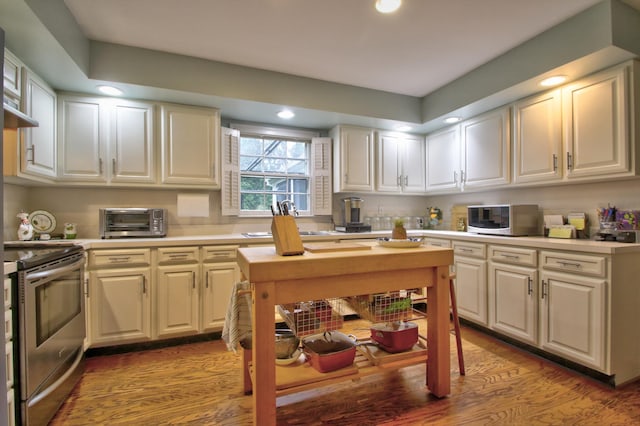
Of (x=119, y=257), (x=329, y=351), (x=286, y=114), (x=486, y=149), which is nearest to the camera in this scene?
(x=329, y=351)

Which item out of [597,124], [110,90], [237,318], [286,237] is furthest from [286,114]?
[597,124]

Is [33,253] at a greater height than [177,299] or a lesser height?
greater

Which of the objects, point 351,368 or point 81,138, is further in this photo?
point 81,138

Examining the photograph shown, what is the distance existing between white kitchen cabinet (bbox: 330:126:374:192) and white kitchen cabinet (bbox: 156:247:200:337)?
5.96ft

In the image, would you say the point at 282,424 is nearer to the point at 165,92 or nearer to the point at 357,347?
the point at 357,347

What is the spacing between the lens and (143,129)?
2.82m

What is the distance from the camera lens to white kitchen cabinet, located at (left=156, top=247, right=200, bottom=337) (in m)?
2.63

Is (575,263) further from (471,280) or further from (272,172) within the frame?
(272,172)

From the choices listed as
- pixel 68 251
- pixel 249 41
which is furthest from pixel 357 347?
pixel 249 41

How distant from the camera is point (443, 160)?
3736mm

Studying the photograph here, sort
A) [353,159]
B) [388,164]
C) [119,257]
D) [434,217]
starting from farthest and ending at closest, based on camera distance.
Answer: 1. [434,217]
2. [388,164]
3. [353,159]
4. [119,257]

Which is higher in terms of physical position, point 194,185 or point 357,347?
Result: point 194,185

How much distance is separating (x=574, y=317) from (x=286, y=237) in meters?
2.15

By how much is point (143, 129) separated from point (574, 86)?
12.2 ft
